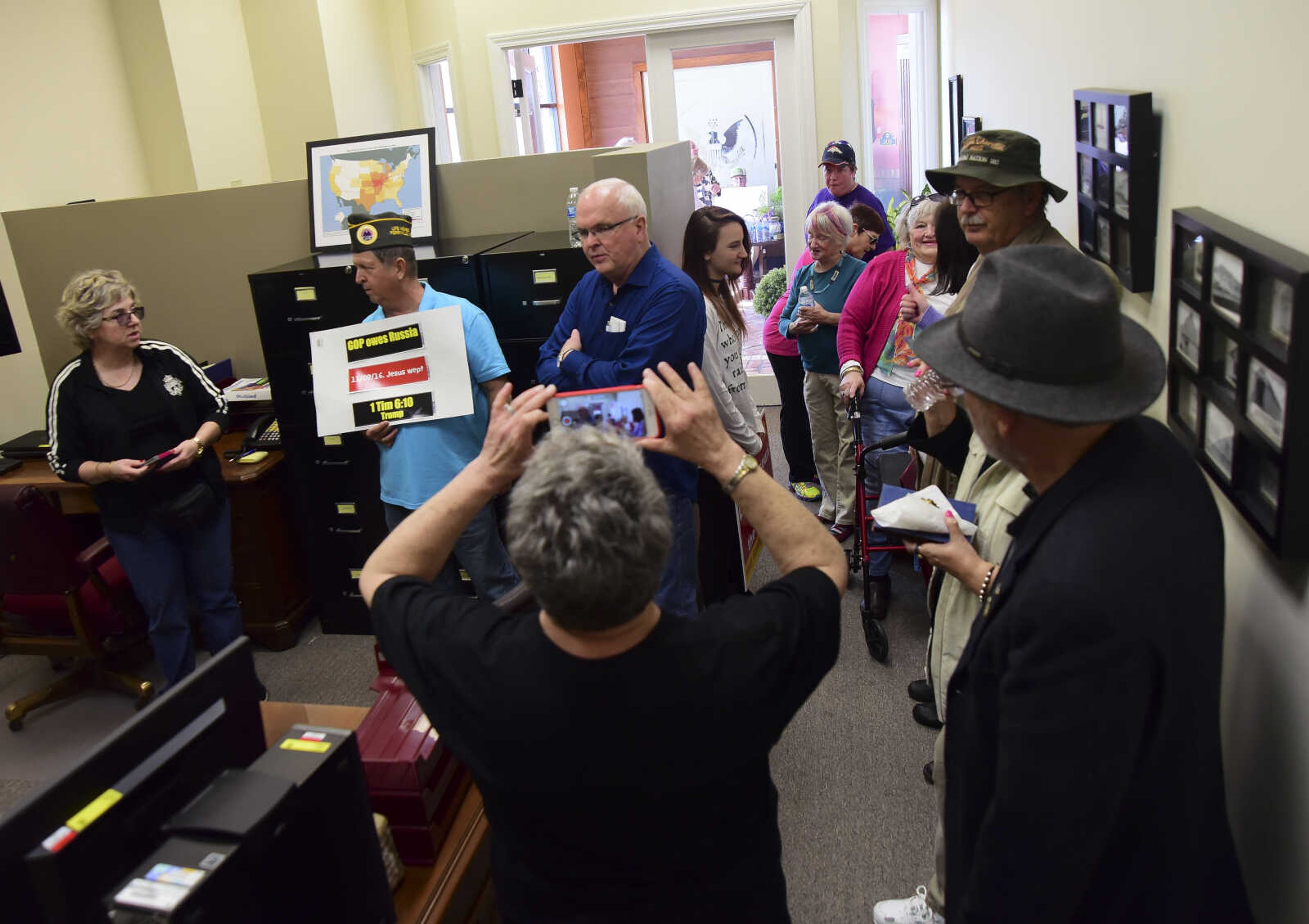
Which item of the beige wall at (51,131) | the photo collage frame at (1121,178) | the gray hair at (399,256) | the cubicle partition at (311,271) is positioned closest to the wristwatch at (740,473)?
the photo collage frame at (1121,178)

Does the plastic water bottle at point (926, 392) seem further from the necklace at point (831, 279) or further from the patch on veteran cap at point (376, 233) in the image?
the necklace at point (831, 279)

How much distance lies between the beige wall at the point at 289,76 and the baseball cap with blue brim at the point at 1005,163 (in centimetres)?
479

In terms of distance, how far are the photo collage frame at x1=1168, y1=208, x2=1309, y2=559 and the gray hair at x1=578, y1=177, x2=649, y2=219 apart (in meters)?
1.55

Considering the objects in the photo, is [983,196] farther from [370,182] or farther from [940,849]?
[370,182]

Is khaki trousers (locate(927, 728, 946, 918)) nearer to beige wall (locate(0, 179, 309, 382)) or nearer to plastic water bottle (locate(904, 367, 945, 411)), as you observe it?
plastic water bottle (locate(904, 367, 945, 411))

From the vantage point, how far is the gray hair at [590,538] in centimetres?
107

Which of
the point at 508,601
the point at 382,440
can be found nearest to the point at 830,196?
the point at 382,440

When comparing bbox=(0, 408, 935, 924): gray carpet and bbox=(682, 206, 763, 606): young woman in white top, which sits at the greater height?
bbox=(682, 206, 763, 606): young woman in white top

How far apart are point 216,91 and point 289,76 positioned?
0.50 m

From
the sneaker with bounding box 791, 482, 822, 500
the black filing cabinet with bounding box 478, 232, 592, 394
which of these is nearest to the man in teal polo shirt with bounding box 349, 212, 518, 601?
the black filing cabinet with bounding box 478, 232, 592, 394

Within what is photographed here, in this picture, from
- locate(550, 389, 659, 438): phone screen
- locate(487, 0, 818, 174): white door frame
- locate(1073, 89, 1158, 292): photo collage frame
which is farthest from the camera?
locate(487, 0, 818, 174): white door frame

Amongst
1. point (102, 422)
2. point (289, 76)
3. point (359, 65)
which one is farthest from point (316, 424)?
point (359, 65)

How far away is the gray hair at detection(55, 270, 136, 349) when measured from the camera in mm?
3043

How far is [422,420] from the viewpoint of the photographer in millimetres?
2971
